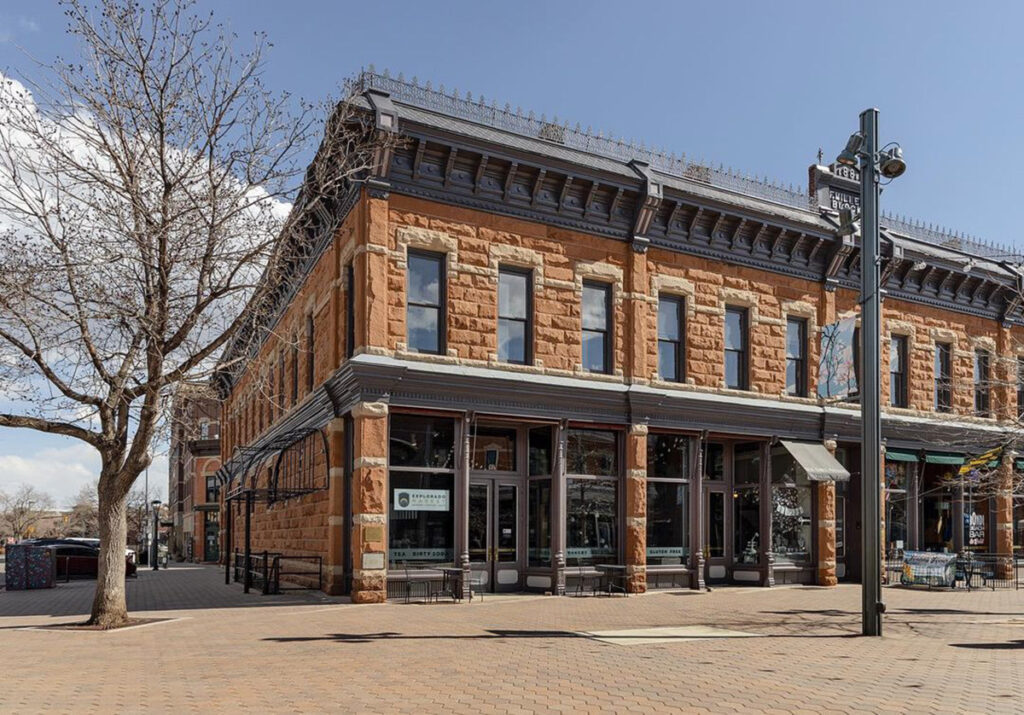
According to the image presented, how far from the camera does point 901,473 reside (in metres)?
26.9

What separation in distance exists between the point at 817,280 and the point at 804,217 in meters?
1.70

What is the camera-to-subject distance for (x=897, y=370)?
26.4 m

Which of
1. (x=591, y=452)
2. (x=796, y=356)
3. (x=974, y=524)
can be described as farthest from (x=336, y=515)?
(x=974, y=524)

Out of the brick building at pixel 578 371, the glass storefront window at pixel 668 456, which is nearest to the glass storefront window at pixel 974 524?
the brick building at pixel 578 371

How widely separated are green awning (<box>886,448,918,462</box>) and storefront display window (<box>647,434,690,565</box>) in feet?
22.8

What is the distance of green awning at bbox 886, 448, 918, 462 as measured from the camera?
2545 centimetres

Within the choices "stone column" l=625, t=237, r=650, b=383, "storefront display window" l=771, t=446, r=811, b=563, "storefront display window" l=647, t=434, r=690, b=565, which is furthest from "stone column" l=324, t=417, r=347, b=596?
"storefront display window" l=771, t=446, r=811, b=563

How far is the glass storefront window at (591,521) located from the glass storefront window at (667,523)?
3.26 feet

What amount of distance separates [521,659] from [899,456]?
58.3ft

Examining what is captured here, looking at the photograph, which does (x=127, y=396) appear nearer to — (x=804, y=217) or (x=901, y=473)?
(x=804, y=217)

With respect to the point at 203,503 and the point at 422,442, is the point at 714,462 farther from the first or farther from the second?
the point at 203,503

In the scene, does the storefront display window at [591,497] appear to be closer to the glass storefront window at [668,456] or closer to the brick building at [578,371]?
the brick building at [578,371]

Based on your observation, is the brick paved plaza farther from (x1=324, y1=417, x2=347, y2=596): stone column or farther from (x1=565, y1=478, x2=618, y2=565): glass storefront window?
(x1=565, y1=478, x2=618, y2=565): glass storefront window

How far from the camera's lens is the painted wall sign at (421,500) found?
18.4 m
